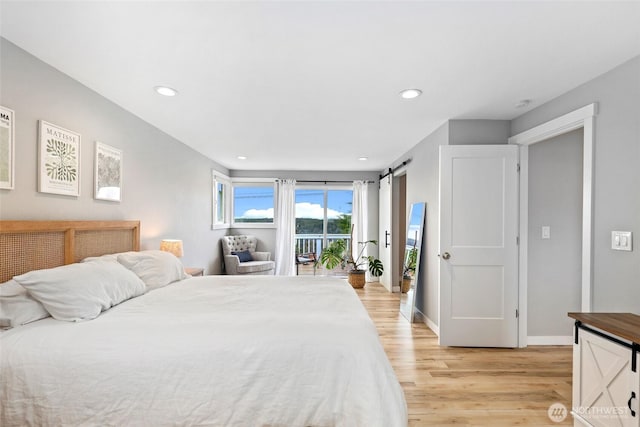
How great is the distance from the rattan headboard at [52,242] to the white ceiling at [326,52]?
1117 millimetres

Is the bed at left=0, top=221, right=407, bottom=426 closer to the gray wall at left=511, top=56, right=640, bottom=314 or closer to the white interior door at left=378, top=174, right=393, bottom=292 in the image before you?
the gray wall at left=511, top=56, right=640, bottom=314

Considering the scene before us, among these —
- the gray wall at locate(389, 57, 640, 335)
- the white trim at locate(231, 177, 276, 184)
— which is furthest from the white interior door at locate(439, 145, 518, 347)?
the white trim at locate(231, 177, 276, 184)

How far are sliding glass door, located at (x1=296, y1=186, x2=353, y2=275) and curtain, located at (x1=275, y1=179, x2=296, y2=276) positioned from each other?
309 mm

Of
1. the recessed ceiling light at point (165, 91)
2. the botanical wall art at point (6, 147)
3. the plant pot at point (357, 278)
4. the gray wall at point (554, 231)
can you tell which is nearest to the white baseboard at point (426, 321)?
the gray wall at point (554, 231)

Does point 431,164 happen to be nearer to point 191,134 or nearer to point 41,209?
point 191,134

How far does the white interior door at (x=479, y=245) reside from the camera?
3.21 metres

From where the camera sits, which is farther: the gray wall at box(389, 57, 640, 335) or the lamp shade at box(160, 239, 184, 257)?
the lamp shade at box(160, 239, 184, 257)

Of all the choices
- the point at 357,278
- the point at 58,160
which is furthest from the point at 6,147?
the point at 357,278

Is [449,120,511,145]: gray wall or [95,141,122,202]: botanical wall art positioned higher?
[449,120,511,145]: gray wall

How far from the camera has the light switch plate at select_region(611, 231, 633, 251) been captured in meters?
1.99

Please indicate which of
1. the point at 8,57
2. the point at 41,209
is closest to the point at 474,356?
the point at 41,209

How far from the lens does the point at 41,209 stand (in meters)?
2.10

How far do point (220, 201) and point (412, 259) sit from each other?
4.04 meters

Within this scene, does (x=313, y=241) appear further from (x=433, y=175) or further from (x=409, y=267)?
(x=433, y=175)
